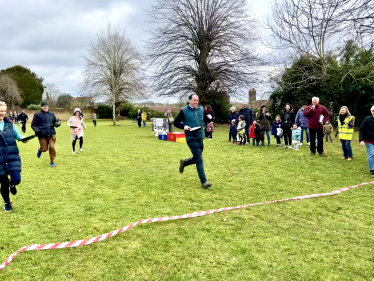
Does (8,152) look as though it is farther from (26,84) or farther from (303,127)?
(26,84)

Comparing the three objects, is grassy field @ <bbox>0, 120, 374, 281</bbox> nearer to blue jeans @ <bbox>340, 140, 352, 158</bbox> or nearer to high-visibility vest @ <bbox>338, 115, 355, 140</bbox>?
high-visibility vest @ <bbox>338, 115, 355, 140</bbox>

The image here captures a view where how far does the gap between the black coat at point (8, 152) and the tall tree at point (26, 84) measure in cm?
5900

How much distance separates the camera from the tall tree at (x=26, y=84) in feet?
186

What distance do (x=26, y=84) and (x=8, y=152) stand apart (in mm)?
62361

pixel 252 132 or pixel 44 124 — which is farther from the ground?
pixel 44 124

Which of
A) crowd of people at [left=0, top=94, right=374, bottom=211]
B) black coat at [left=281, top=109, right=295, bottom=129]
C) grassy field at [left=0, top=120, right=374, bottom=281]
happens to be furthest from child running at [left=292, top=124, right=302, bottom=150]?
grassy field at [left=0, top=120, right=374, bottom=281]

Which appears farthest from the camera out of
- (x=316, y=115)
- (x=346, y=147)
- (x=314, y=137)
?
(x=314, y=137)

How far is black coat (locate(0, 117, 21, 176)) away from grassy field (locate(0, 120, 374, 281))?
31.1 inches

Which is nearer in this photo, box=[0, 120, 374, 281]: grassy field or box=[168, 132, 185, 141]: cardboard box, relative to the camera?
box=[0, 120, 374, 281]: grassy field

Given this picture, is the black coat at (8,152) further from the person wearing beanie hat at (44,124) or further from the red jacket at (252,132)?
the red jacket at (252,132)

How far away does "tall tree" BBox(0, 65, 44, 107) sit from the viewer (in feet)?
186

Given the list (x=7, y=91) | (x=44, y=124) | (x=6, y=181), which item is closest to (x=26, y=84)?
(x=7, y=91)

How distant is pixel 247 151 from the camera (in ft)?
36.8

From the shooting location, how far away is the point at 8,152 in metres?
4.63
